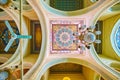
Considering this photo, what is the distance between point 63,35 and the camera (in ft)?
30.2

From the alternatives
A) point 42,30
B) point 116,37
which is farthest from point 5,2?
point 116,37

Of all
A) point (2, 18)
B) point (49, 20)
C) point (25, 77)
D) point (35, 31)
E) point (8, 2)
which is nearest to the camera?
point (8, 2)

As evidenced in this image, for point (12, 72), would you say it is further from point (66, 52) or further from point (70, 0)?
point (70, 0)

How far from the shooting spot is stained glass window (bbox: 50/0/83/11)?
11453 mm

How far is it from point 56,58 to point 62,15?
205 centimetres

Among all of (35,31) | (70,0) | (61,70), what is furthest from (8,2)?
(61,70)

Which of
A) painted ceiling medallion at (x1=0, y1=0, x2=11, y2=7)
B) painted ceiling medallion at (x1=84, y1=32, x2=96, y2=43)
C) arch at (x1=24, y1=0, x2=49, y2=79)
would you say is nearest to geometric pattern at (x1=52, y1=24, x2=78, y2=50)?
arch at (x1=24, y1=0, x2=49, y2=79)

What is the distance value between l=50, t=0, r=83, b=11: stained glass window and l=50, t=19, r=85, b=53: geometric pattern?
2.56m

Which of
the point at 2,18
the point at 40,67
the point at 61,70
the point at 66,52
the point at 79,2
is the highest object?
the point at 79,2

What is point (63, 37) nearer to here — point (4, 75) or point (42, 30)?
point (42, 30)

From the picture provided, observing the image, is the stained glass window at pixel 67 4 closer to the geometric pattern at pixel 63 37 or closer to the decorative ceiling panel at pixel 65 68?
the geometric pattern at pixel 63 37

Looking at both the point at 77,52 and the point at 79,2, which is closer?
the point at 77,52

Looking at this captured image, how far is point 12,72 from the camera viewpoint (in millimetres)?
7438

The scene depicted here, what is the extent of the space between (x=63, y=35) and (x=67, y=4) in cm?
296
